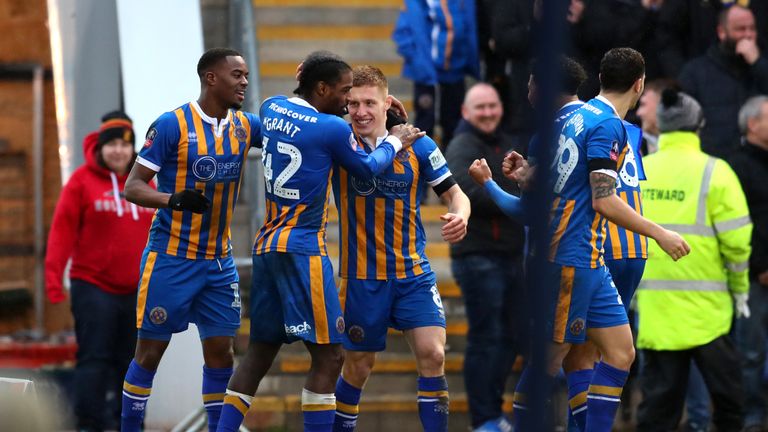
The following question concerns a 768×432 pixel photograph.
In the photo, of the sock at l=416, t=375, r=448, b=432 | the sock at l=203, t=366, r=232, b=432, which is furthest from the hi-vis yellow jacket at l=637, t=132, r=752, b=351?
the sock at l=203, t=366, r=232, b=432

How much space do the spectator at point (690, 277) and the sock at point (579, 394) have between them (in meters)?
1.42

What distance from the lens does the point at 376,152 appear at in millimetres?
6355

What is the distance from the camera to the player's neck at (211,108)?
6625 mm

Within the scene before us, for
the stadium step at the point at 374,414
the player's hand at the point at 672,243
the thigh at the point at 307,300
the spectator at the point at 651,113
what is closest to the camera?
the player's hand at the point at 672,243

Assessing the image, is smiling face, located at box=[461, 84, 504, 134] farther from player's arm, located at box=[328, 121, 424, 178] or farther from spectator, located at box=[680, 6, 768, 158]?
player's arm, located at box=[328, 121, 424, 178]

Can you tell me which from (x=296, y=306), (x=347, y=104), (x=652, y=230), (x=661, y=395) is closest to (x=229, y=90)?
(x=347, y=104)

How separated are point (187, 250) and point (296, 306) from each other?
0.74 meters

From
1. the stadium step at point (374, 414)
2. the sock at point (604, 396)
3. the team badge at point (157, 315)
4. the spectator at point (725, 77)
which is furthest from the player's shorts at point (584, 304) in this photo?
the spectator at point (725, 77)

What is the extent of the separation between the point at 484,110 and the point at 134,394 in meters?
3.23

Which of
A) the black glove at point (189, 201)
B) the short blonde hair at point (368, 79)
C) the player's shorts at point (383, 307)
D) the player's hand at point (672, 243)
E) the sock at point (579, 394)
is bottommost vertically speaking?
the sock at point (579, 394)

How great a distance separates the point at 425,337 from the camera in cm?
664

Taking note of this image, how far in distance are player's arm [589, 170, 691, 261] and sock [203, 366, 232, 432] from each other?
2.01 metres

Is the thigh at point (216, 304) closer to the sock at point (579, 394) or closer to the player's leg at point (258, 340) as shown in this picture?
the player's leg at point (258, 340)

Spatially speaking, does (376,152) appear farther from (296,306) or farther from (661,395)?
(661,395)
